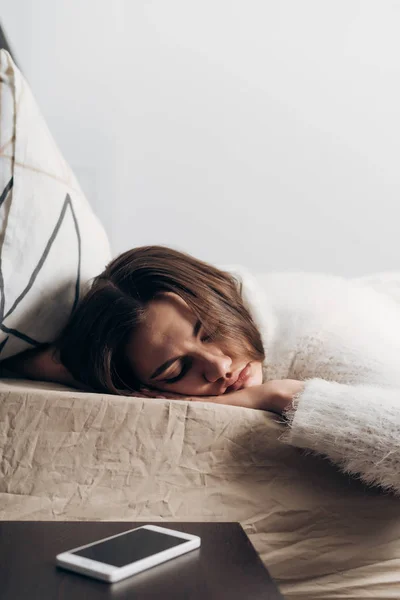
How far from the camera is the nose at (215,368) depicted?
99cm

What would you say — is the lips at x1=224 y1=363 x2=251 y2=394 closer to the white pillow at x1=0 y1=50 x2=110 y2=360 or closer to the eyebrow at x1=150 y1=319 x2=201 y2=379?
the eyebrow at x1=150 y1=319 x2=201 y2=379

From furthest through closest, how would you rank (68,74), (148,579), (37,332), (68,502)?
(68,74)
(37,332)
(68,502)
(148,579)

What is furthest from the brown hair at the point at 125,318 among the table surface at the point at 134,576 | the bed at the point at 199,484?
the table surface at the point at 134,576

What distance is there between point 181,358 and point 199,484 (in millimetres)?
302

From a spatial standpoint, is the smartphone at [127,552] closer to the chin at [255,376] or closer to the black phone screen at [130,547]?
the black phone screen at [130,547]

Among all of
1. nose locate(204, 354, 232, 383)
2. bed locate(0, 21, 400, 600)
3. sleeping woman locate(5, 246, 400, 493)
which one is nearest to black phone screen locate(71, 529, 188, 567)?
bed locate(0, 21, 400, 600)

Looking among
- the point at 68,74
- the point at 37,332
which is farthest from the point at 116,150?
the point at 37,332

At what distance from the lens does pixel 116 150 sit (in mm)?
2266

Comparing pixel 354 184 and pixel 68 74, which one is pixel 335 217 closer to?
pixel 354 184

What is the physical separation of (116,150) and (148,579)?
194 cm

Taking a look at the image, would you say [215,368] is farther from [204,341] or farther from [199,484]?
[199,484]

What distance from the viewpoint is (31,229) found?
97 centimetres

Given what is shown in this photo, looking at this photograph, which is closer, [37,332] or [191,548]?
[191,548]

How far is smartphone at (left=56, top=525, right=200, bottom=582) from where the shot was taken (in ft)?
1.54
